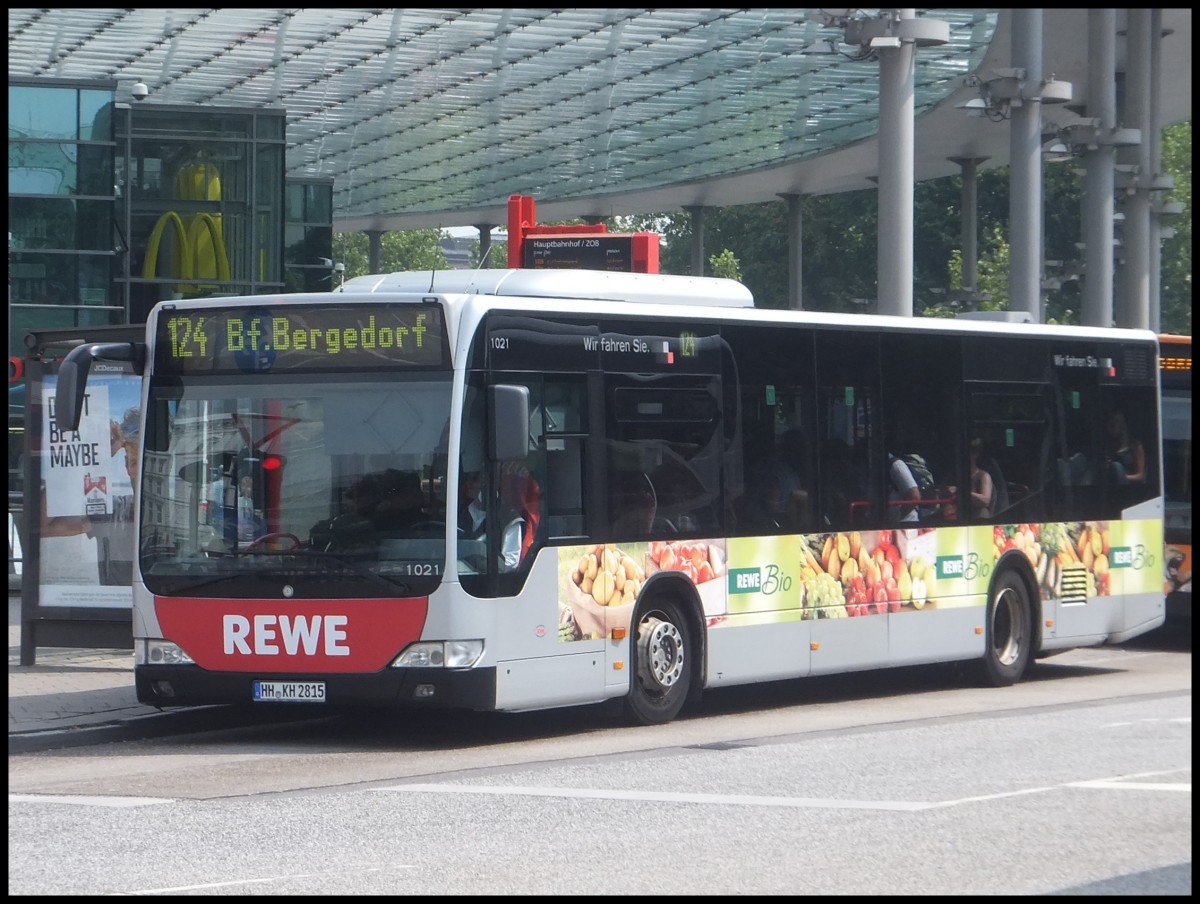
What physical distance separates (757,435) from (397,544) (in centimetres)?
314

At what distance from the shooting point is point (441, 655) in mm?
11844

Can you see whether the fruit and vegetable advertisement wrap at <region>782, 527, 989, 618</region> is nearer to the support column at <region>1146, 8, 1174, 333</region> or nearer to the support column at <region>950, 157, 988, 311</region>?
the support column at <region>1146, 8, 1174, 333</region>

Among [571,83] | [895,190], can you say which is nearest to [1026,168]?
[895,190]

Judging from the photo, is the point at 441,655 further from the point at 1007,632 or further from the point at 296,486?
the point at 1007,632

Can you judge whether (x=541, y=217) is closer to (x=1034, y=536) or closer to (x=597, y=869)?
(x=1034, y=536)

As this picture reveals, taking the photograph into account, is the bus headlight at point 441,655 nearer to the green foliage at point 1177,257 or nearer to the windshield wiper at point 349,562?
the windshield wiper at point 349,562

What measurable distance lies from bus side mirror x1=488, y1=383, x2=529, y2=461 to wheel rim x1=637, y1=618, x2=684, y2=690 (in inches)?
71.9

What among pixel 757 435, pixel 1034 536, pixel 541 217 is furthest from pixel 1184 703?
pixel 541 217

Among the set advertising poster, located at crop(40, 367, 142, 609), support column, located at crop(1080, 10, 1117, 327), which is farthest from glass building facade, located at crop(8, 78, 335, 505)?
support column, located at crop(1080, 10, 1117, 327)

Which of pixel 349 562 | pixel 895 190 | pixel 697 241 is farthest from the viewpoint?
pixel 697 241

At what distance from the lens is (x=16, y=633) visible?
19.9 m

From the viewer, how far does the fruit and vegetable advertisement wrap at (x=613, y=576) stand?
1254 cm

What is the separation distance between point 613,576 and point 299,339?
241cm

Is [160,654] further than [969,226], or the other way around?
[969,226]
